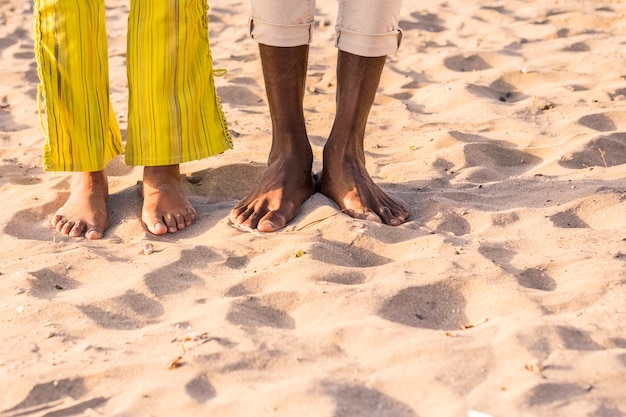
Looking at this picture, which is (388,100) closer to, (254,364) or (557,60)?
(557,60)

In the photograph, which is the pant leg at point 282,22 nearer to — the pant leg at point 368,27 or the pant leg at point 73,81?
the pant leg at point 368,27

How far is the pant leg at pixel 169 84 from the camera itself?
258cm

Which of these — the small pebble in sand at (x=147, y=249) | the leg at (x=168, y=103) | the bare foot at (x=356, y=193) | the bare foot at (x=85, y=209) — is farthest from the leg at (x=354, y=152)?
the bare foot at (x=85, y=209)

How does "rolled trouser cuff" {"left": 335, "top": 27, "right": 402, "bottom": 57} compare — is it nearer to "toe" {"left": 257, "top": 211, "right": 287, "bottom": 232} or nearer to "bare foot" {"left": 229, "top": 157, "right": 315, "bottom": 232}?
"bare foot" {"left": 229, "top": 157, "right": 315, "bottom": 232}

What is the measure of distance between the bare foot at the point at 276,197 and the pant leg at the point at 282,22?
0.38 m

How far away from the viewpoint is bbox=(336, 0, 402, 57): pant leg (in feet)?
8.52

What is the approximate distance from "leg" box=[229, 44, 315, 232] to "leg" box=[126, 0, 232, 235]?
19cm

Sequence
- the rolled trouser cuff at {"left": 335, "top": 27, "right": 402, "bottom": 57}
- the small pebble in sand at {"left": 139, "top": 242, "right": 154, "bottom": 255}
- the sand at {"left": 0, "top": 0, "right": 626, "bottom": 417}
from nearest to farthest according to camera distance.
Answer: the sand at {"left": 0, "top": 0, "right": 626, "bottom": 417} → the small pebble in sand at {"left": 139, "top": 242, "right": 154, "bottom": 255} → the rolled trouser cuff at {"left": 335, "top": 27, "right": 402, "bottom": 57}

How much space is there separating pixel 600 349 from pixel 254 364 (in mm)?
751

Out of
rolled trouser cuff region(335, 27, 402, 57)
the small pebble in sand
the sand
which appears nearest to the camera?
→ the sand

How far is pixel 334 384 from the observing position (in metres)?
1.80

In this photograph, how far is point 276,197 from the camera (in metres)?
2.72

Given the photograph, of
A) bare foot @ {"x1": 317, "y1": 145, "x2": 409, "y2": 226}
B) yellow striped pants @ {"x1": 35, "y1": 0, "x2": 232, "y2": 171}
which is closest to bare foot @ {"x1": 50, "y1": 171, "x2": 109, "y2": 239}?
yellow striped pants @ {"x1": 35, "y1": 0, "x2": 232, "y2": 171}

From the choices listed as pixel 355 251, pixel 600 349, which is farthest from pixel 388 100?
pixel 600 349
